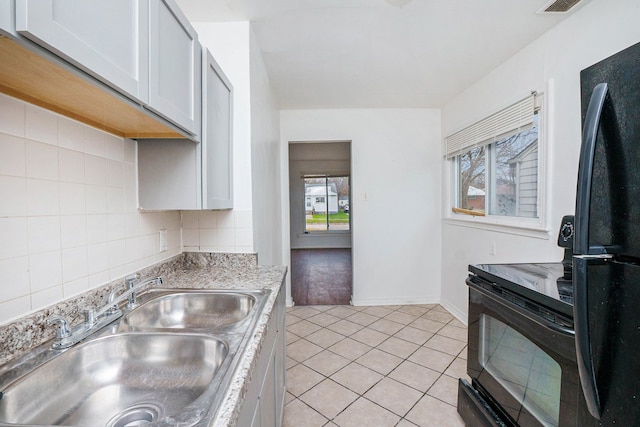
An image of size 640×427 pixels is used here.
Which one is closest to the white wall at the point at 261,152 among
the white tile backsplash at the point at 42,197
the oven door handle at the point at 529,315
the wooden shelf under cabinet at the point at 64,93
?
the wooden shelf under cabinet at the point at 64,93

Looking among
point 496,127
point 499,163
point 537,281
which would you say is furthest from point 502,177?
point 537,281

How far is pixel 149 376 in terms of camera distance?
913 mm

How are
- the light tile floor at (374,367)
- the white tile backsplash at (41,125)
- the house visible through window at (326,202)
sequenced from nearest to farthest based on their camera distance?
the white tile backsplash at (41,125) < the light tile floor at (374,367) < the house visible through window at (326,202)

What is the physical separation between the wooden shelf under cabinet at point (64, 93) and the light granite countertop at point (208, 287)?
0.64 metres

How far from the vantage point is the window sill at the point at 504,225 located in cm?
196

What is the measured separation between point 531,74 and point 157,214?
104 inches

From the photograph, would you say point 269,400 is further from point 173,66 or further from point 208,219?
point 173,66

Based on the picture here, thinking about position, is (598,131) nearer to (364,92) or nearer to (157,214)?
(157,214)

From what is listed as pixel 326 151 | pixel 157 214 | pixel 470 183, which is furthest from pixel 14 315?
pixel 326 151

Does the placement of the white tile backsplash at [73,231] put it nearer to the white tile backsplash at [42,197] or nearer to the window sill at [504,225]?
the white tile backsplash at [42,197]

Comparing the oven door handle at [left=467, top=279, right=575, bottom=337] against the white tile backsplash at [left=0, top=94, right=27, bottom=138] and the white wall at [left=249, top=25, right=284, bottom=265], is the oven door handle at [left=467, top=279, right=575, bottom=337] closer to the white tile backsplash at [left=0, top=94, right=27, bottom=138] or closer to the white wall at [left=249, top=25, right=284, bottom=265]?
the white wall at [left=249, top=25, right=284, bottom=265]

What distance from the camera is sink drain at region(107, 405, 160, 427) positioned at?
0.78 m

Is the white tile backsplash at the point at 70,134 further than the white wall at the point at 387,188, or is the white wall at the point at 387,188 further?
the white wall at the point at 387,188

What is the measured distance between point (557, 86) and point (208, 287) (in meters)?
2.43
